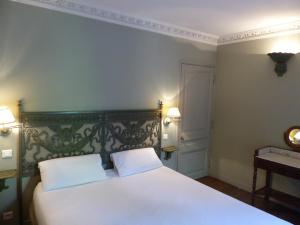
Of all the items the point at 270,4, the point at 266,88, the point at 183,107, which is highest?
the point at 270,4

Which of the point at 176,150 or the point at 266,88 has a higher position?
the point at 266,88

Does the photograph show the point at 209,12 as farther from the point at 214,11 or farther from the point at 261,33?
the point at 261,33

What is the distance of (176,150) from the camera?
3.71 m

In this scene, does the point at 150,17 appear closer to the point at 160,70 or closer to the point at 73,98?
the point at 160,70

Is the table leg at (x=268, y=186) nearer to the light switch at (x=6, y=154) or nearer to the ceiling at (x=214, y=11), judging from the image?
the ceiling at (x=214, y=11)

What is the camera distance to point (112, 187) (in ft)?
7.85

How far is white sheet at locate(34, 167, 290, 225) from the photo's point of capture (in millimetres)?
1807

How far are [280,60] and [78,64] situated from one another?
2683 millimetres

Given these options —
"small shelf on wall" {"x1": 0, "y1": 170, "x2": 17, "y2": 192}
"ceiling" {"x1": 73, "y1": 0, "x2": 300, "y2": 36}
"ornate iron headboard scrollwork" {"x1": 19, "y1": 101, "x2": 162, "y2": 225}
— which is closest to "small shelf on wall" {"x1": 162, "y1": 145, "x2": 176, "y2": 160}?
"ornate iron headboard scrollwork" {"x1": 19, "y1": 101, "x2": 162, "y2": 225}

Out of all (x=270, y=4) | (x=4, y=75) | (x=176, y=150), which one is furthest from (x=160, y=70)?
(x=4, y=75)

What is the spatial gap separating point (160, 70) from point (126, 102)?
744 mm

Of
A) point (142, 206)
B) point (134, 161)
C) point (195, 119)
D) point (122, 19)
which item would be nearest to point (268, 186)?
point (195, 119)

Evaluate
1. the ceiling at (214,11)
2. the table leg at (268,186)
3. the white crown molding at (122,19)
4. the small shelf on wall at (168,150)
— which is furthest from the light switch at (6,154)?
the table leg at (268,186)

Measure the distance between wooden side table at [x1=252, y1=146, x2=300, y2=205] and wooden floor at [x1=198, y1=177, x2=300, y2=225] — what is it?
14 centimetres
